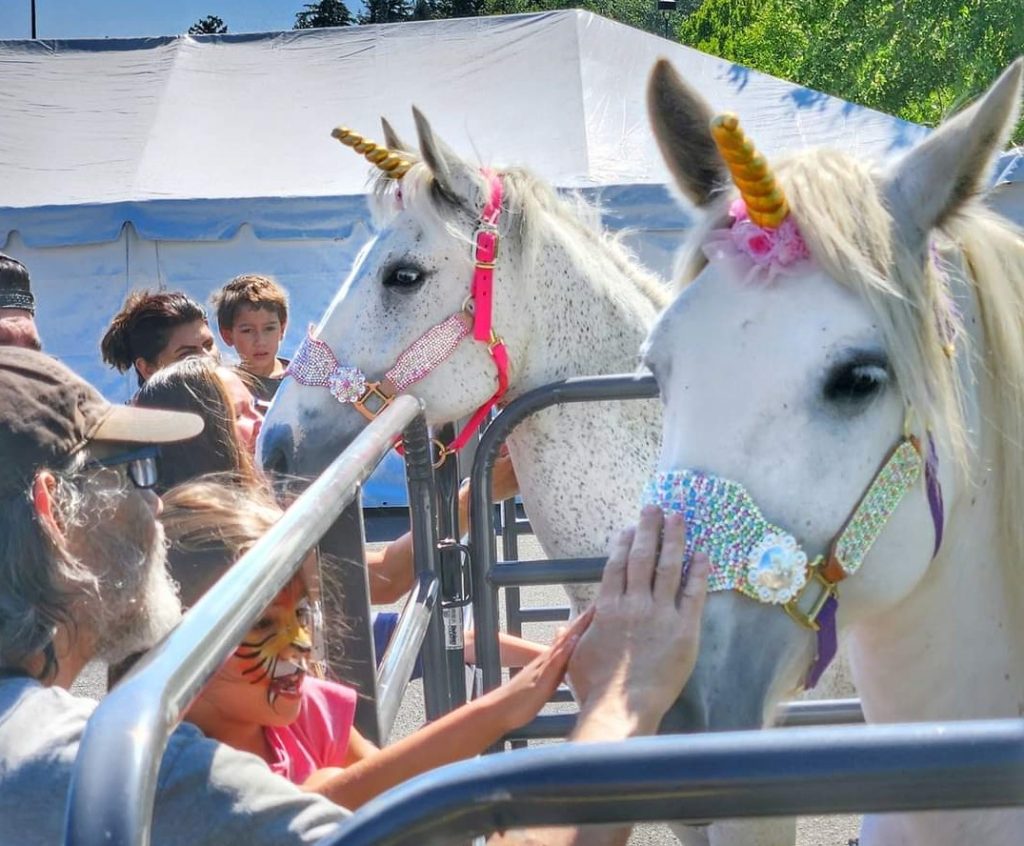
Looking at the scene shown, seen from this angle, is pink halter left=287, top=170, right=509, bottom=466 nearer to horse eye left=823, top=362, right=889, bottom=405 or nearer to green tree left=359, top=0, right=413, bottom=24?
horse eye left=823, top=362, right=889, bottom=405

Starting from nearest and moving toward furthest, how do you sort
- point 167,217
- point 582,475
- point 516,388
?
point 582,475, point 516,388, point 167,217

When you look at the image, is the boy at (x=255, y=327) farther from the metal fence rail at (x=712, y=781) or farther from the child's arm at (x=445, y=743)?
the metal fence rail at (x=712, y=781)

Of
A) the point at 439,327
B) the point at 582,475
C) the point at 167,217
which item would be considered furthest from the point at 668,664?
the point at 167,217

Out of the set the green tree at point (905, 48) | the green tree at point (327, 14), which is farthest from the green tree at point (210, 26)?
the green tree at point (905, 48)

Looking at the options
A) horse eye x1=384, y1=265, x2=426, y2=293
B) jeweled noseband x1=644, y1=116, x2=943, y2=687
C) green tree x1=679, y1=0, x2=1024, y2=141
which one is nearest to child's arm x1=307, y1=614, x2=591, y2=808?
jeweled noseband x1=644, y1=116, x2=943, y2=687

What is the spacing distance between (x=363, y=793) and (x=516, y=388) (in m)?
1.69

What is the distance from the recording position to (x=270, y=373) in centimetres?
491

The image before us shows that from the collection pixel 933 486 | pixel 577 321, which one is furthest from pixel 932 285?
pixel 577 321

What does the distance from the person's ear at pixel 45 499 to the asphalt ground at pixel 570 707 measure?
72cm

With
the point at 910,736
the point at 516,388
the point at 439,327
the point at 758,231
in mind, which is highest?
the point at 758,231

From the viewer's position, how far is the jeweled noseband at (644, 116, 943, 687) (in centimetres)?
137

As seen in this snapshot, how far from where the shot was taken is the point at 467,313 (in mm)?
3041

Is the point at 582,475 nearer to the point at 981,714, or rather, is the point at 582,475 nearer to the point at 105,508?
the point at 981,714

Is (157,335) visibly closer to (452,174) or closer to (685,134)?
(452,174)
